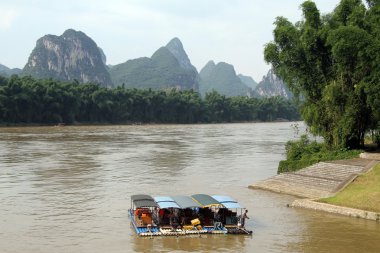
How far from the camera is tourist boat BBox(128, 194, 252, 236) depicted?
20.6 m

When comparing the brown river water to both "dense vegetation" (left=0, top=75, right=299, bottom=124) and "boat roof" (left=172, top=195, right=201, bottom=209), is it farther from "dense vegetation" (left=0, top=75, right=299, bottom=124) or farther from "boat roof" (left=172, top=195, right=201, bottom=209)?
"dense vegetation" (left=0, top=75, right=299, bottom=124)

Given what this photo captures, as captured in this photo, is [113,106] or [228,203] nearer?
[228,203]

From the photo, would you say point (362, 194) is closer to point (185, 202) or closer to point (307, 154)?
point (185, 202)

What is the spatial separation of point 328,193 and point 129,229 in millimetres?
12223

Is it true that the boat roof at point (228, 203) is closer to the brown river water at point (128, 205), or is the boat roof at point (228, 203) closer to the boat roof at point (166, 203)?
the brown river water at point (128, 205)

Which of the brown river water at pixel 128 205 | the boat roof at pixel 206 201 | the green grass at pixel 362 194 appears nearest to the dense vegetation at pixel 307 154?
the brown river water at pixel 128 205

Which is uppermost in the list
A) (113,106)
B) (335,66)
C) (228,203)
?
(335,66)

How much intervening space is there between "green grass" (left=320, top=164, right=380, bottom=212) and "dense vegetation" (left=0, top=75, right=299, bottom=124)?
8819 centimetres

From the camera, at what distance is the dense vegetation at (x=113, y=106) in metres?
109

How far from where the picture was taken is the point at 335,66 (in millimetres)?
36969

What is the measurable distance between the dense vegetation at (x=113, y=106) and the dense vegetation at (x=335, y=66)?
78.2 m

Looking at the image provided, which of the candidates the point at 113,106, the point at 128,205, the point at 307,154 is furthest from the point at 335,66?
the point at 113,106

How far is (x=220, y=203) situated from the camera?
21.6 meters

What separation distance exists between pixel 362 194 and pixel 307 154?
10930 mm
